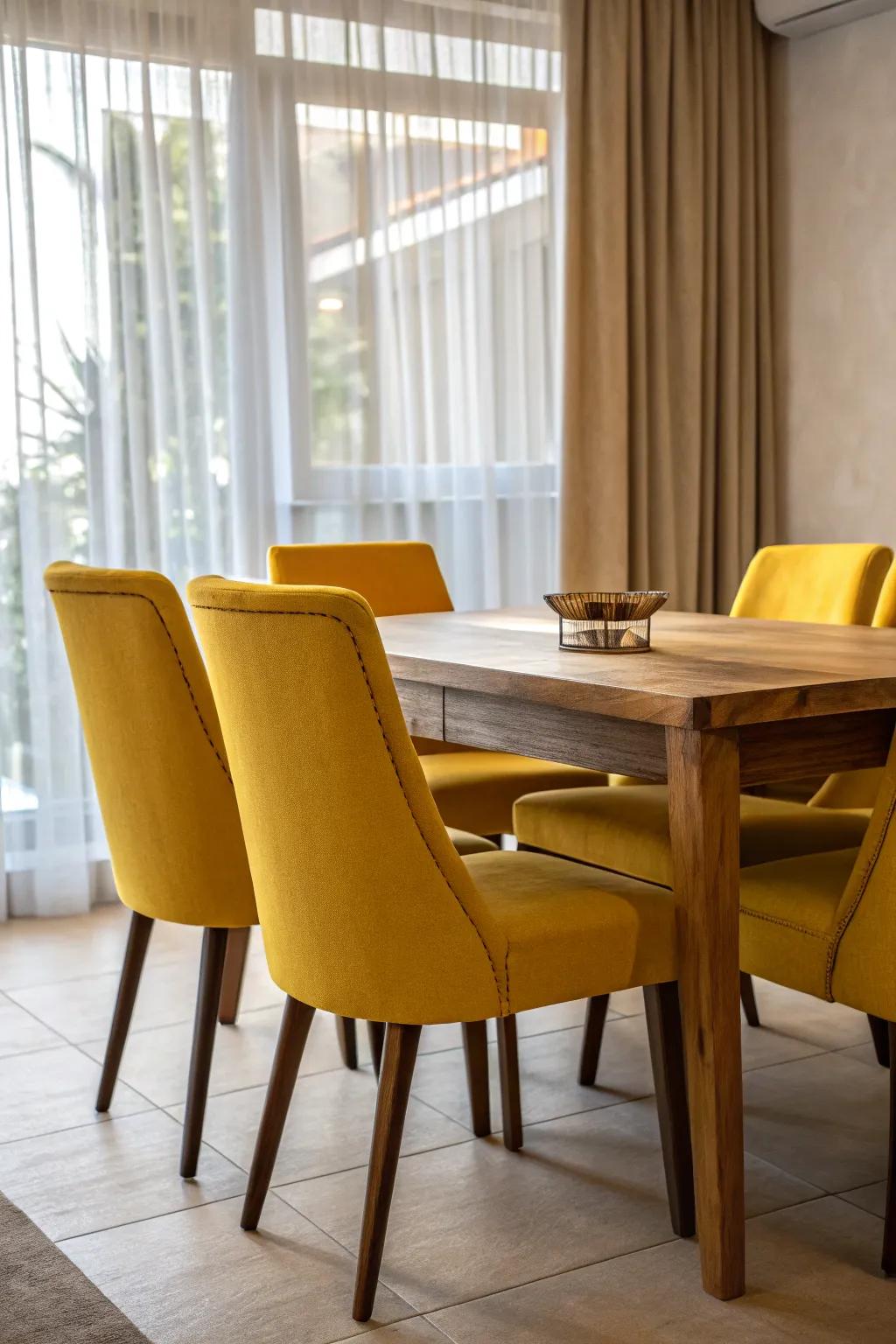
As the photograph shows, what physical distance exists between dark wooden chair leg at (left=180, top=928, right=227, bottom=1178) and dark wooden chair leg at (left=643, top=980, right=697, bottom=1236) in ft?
2.05

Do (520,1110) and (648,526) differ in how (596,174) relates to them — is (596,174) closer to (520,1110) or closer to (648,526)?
(648,526)

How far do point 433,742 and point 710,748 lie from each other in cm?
147

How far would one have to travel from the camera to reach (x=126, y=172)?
12.1 feet

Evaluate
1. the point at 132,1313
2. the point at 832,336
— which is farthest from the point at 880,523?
the point at 132,1313

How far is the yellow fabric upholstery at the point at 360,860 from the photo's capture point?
62.6 inches

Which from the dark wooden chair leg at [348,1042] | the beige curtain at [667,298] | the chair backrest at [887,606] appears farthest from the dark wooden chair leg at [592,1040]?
the beige curtain at [667,298]

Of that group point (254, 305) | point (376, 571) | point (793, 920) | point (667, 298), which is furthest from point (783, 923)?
point (667, 298)

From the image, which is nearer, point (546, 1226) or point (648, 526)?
point (546, 1226)

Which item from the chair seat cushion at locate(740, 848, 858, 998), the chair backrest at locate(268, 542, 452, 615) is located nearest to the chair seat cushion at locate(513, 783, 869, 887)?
the chair seat cushion at locate(740, 848, 858, 998)

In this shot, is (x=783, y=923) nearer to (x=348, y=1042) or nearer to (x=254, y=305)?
(x=348, y=1042)

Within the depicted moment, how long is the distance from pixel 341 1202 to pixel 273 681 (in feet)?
2.68

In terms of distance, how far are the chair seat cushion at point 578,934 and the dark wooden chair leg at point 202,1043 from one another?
0.46 metres

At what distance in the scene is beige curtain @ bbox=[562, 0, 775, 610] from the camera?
171 inches

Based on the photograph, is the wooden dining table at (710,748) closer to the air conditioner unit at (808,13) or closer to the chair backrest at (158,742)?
the chair backrest at (158,742)
